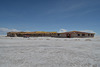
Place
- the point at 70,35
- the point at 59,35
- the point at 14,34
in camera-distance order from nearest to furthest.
Answer: the point at 70,35 < the point at 59,35 < the point at 14,34

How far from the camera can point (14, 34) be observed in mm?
48750

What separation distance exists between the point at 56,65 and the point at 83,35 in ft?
123

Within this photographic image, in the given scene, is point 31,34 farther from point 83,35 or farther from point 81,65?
point 81,65

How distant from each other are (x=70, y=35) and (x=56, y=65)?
34.9 meters

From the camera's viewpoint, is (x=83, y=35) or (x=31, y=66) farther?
(x=83, y=35)

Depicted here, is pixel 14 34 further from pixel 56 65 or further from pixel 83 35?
pixel 56 65

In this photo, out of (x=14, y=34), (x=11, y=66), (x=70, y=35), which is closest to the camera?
(x=11, y=66)

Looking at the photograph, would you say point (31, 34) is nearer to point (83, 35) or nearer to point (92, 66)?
point (83, 35)

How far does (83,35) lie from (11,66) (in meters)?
38.9

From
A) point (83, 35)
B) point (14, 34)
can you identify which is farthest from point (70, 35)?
point (14, 34)

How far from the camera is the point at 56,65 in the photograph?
3.75m

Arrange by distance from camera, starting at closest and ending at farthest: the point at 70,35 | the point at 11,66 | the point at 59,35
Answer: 1. the point at 11,66
2. the point at 70,35
3. the point at 59,35

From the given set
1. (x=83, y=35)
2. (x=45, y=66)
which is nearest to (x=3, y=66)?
(x=45, y=66)

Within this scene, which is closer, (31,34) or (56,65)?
(56,65)
